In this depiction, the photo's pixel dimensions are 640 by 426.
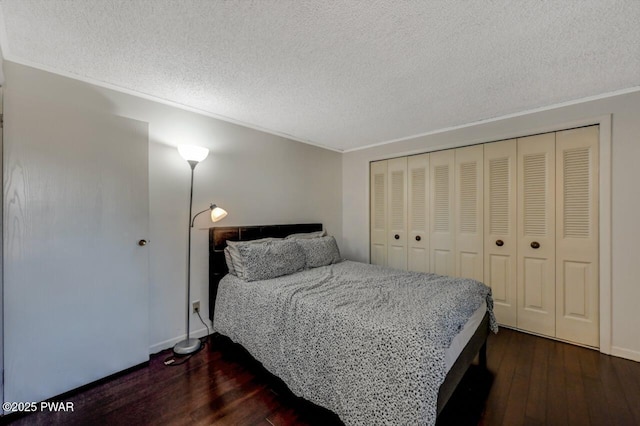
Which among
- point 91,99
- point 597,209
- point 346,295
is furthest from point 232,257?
point 597,209

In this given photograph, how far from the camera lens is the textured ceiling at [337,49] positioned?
130cm

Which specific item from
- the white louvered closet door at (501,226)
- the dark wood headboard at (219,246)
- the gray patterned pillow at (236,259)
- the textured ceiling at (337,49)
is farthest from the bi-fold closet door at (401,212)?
the gray patterned pillow at (236,259)

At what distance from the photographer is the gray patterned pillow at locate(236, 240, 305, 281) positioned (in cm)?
232

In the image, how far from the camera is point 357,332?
142 cm

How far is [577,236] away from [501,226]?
1.96 ft

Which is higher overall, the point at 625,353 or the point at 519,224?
the point at 519,224

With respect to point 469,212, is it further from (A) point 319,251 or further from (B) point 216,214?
(B) point 216,214

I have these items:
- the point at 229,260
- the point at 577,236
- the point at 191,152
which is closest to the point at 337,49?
the point at 191,152

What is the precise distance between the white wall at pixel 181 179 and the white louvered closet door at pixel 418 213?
5.56 ft

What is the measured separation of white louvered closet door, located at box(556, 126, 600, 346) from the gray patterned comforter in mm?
1003

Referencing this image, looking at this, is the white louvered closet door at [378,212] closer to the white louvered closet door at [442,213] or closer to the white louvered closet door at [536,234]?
the white louvered closet door at [442,213]

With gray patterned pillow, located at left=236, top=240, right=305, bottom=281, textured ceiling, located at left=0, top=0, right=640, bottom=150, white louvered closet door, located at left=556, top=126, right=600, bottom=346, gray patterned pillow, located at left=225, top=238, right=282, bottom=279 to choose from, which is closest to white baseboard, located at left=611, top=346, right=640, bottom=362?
white louvered closet door, located at left=556, top=126, right=600, bottom=346

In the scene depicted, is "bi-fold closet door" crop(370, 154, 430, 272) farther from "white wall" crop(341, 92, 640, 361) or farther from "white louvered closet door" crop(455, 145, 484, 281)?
"white wall" crop(341, 92, 640, 361)

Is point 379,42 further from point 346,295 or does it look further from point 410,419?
point 410,419
